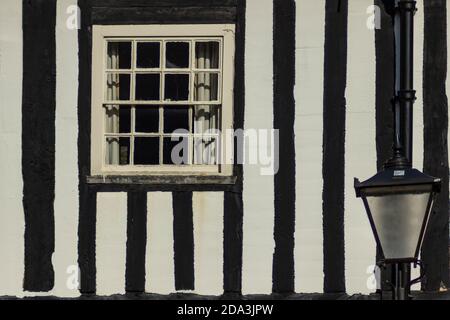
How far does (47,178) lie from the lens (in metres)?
8.75

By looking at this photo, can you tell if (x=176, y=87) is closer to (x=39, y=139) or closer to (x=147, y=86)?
(x=147, y=86)

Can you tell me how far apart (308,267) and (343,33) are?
6.27 feet

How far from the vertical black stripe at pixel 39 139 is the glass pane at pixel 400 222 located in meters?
3.32

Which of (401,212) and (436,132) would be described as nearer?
(401,212)

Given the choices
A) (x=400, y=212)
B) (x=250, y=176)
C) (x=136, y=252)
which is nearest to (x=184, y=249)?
(x=136, y=252)

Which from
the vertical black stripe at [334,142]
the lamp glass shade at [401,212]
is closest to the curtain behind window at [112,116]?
the vertical black stripe at [334,142]

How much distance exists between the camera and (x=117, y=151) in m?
8.85

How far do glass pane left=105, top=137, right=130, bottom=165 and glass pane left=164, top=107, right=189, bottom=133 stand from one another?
36cm

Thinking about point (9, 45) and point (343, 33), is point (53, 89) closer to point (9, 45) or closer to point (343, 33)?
point (9, 45)

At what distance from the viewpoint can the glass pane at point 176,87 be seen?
883 cm

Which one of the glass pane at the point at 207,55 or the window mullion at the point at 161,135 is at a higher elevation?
the glass pane at the point at 207,55

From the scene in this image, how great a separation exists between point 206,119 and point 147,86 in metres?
0.56

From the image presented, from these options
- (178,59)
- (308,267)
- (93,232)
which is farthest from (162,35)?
(308,267)

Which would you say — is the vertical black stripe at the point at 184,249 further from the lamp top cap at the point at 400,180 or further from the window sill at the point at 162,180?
the lamp top cap at the point at 400,180
